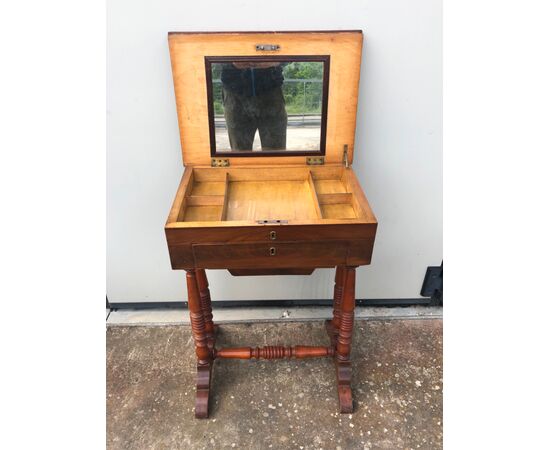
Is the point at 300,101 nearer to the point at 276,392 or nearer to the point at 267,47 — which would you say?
the point at 267,47

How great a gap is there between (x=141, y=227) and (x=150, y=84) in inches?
30.8


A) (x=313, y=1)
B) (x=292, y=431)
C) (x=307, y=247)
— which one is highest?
(x=313, y=1)

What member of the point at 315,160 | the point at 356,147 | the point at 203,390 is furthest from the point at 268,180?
the point at 203,390

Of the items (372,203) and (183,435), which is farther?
(372,203)

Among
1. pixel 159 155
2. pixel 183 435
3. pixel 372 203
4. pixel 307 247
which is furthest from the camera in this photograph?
pixel 372 203

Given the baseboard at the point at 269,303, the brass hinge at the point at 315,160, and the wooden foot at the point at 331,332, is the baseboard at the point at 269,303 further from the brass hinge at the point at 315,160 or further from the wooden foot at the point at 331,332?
the brass hinge at the point at 315,160

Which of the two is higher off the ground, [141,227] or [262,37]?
[262,37]

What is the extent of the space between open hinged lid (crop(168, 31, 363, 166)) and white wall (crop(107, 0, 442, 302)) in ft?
0.35

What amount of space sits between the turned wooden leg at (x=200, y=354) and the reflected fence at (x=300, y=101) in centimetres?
81

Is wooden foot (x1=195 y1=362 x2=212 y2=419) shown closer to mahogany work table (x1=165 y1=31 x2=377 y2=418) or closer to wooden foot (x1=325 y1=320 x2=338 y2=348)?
mahogany work table (x1=165 y1=31 x2=377 y2=418)

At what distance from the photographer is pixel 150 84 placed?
70.1 inches

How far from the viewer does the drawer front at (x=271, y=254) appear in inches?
55.4

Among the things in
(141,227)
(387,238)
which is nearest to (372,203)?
(387,238)
